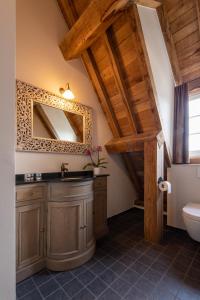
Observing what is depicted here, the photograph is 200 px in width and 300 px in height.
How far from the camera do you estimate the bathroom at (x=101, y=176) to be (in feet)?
2.64

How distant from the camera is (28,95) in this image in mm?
1760

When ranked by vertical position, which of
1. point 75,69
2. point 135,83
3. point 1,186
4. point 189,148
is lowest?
point 1,186

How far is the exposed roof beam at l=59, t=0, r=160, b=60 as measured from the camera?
1.55 meters

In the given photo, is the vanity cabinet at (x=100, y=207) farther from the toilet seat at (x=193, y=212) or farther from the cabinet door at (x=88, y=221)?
the toilet seat at (x=193, y=212)

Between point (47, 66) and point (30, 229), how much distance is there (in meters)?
1.89

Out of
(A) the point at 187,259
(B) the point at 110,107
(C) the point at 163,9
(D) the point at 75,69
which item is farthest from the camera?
(B) the point at 110,107

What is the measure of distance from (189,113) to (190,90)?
1.13ft

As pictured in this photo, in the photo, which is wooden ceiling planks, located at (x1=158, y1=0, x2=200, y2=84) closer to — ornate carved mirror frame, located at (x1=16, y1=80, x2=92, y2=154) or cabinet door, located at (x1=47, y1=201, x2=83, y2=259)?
ornate carved mirror frame, located at (x1=16, y1=80, x2=92, y2=154)

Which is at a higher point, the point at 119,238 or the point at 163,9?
the point at 163,9

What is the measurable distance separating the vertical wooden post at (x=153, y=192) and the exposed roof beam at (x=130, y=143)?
93 mm

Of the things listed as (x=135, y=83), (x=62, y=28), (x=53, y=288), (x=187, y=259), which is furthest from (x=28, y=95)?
(x=187, y=259)

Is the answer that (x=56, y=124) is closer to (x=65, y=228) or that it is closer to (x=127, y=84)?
(x=127, y=84)

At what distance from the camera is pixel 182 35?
7.25ft

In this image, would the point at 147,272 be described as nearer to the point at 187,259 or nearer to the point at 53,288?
the point at 187,259
